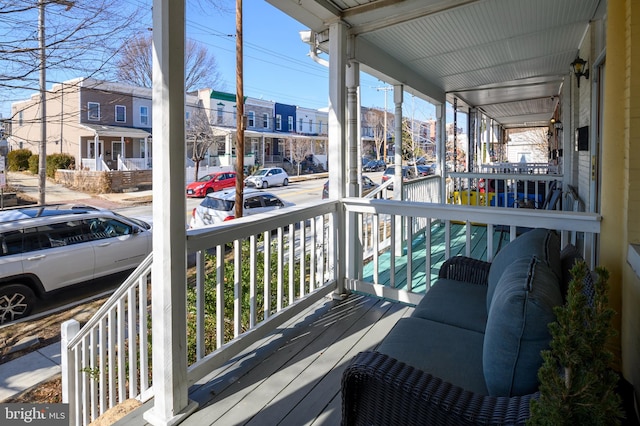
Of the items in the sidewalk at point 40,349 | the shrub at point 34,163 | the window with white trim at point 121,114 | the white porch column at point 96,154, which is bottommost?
the sidewalk at point 40,349

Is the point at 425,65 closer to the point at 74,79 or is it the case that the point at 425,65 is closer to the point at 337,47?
the point at 337,47

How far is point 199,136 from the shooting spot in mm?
5832

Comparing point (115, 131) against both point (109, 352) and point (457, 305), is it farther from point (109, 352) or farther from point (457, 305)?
point (457, 305)

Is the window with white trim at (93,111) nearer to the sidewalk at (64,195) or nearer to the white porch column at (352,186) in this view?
the sidewalk at (64,195)

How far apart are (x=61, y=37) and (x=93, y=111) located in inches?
46.5

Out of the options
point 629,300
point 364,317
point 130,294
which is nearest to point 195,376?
point 130,294

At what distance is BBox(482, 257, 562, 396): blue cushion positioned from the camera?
1.10m

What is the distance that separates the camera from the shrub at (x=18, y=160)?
404cm

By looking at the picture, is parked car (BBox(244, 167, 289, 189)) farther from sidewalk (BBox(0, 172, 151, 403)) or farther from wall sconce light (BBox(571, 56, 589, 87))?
wall sconce light (BBox(571, 56, 589, 87))

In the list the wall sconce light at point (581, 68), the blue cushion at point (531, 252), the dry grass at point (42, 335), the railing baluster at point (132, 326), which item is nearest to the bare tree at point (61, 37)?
the dry grass at point (42, 335)

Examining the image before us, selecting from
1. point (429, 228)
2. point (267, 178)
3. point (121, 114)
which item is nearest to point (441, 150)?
point (267, 178)

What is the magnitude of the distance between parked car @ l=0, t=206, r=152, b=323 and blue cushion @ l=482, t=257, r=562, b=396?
4750 mm

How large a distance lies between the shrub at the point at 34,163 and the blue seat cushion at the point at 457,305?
4.38 meters

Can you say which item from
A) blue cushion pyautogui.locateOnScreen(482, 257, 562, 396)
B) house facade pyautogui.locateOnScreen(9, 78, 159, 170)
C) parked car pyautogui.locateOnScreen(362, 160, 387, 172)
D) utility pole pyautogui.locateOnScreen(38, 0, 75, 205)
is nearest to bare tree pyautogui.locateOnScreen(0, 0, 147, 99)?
utility pole pyautogui.locateOnScreen(38, 0, 75, 205)
